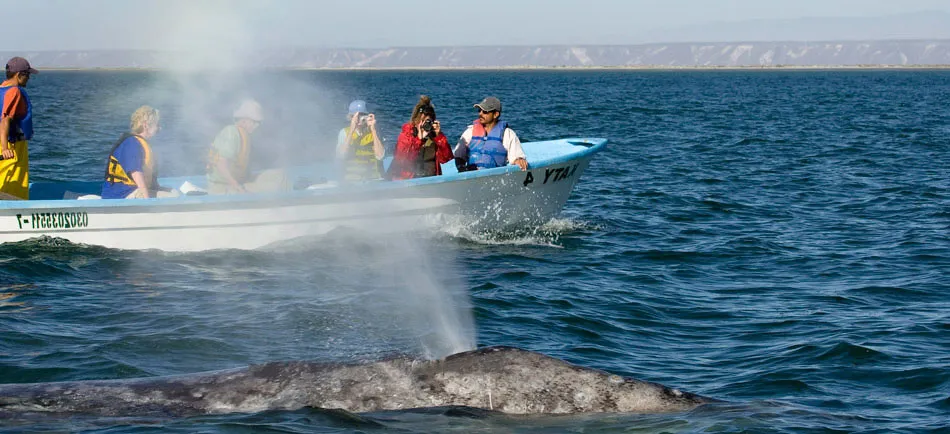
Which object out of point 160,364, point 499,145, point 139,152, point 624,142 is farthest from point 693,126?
point 160,364

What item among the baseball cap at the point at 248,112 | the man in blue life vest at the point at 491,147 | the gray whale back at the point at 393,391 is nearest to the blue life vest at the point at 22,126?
the baseball cap at the point at 248,112

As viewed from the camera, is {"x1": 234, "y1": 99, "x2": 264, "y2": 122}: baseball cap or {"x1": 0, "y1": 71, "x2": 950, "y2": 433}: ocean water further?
{"x1": 234, "y1": 99, "x2": 264, "y2": 122}: baseball cap

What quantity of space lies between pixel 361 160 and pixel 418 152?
2.87 ft

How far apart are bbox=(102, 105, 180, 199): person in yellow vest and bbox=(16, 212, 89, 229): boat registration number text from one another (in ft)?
1.63

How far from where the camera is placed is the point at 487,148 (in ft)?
50.0

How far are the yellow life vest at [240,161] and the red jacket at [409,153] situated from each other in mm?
2126

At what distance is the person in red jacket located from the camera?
1495 centimetres

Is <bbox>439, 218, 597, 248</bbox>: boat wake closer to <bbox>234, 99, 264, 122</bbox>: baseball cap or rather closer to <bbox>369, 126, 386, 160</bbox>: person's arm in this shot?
<bbox>369, 126, 386, 160</bbox>: person's arm

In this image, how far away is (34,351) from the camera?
29.7 feet

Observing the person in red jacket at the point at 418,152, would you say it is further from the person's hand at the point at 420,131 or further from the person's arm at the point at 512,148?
the person's arm at the point at 512,148

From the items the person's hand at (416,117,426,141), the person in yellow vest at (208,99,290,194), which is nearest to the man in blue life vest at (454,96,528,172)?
the person's hand at (416,117,426,141)

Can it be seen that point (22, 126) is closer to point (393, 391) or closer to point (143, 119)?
point (143, 119)

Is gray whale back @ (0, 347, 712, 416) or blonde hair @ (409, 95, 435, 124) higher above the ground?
blonde hair @ (409, 95, 435, 124)

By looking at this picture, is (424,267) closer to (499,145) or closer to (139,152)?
(499,145)
